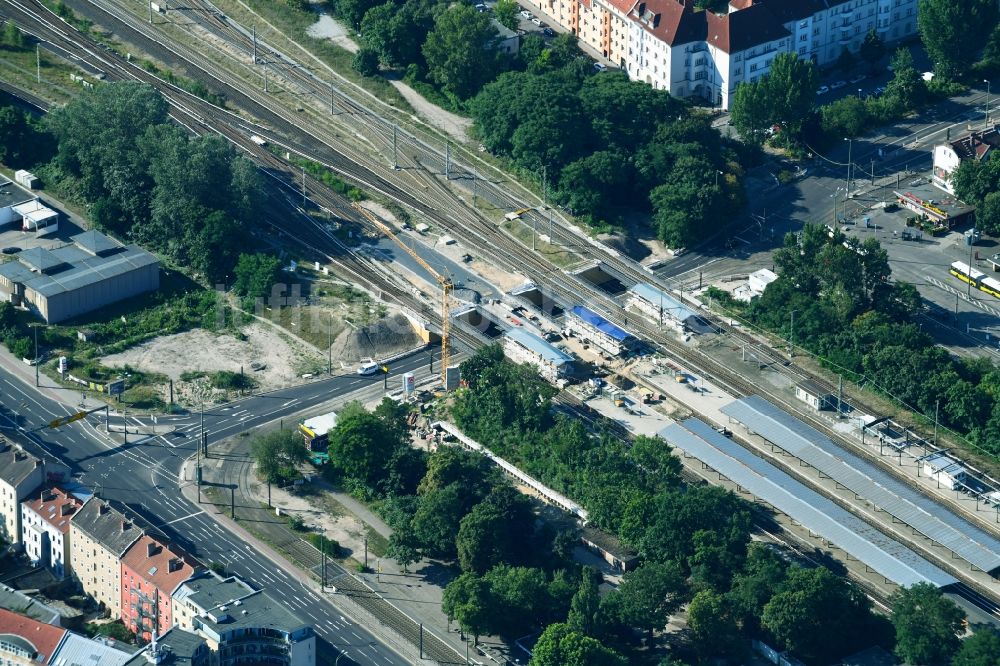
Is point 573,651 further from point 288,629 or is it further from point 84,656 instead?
point 84,656

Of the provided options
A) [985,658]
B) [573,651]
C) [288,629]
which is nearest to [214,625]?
[288,629]

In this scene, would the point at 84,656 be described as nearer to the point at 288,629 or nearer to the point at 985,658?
the point at 288,629

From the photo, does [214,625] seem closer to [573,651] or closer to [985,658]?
[573,651]

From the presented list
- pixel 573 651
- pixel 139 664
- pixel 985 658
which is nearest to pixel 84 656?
pixel 139 664

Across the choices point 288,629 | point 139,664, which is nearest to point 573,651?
point 288,629

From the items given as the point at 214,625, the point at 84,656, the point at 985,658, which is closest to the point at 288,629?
the point at 214,625
